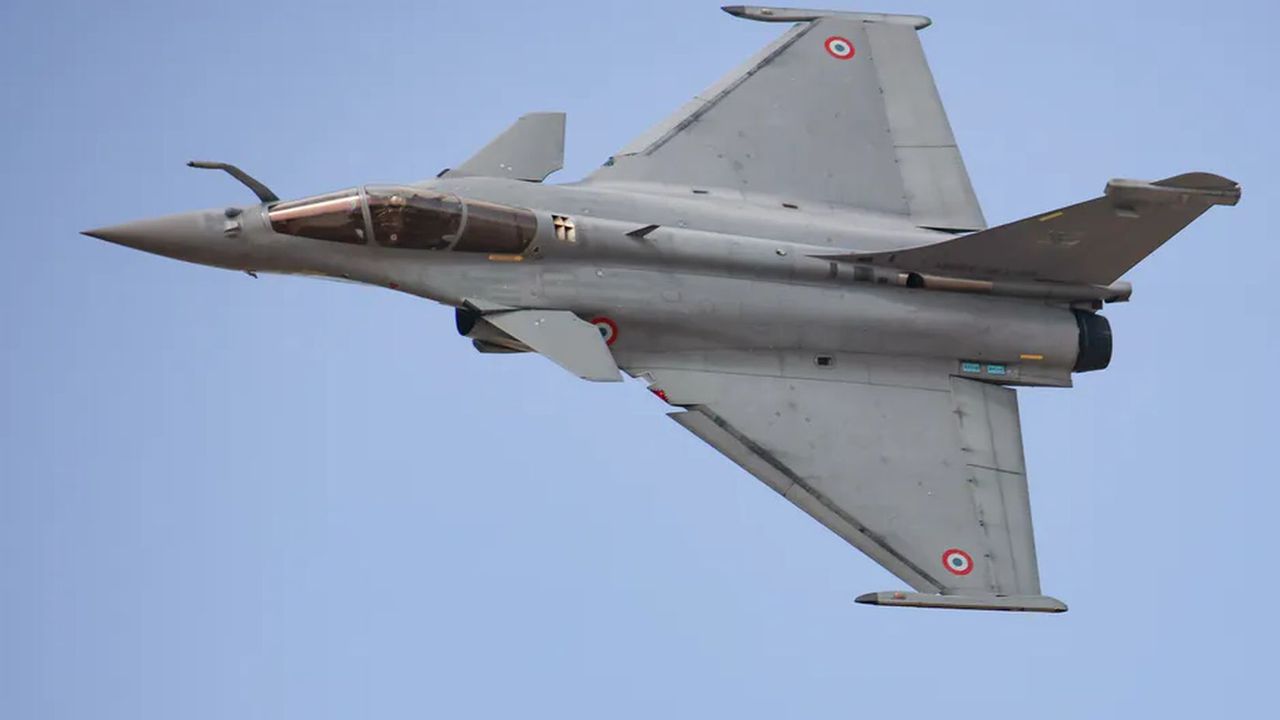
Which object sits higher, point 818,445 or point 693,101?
point 693,101

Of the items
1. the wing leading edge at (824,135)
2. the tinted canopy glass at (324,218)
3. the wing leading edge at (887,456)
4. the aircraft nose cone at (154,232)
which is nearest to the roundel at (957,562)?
the wing leading edge at (887,456)

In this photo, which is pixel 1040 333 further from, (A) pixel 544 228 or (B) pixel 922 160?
(A) pixel 544 228

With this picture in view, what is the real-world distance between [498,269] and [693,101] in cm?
364

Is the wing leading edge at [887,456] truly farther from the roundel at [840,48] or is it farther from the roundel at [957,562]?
the roundel at [840,48]

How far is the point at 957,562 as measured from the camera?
22.2 meters

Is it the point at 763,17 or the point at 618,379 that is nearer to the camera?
the point at 618,379

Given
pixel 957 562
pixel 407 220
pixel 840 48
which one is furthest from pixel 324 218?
pixel 957 562

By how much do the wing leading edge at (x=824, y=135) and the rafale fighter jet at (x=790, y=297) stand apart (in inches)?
4.4

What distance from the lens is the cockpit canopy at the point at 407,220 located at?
72.0 feet

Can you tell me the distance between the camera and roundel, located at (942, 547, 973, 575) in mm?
22188

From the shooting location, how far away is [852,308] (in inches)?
900

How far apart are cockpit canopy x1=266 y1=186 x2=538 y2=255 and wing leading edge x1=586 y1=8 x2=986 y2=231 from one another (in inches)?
69.2

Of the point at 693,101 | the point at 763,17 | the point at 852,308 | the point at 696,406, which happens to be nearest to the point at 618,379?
the point at 696,406

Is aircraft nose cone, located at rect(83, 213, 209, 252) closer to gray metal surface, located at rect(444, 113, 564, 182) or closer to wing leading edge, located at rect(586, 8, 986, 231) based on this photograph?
gray metal surface, located at rect(444, 113, 564, 182)
